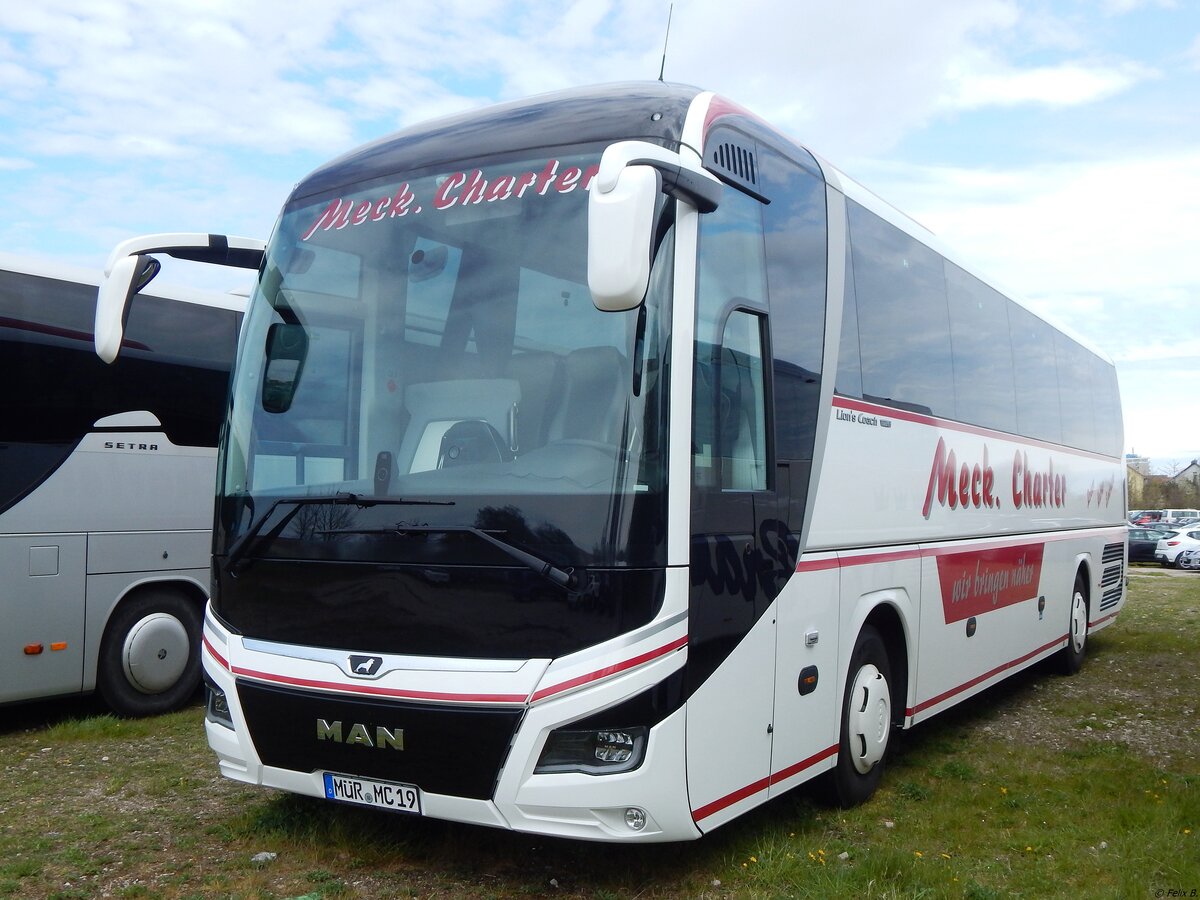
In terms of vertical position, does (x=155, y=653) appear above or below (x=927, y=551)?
below

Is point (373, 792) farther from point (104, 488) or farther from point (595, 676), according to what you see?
point (104, 488)

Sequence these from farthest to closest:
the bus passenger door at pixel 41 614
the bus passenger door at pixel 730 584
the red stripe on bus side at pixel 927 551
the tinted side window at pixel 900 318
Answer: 1. the bus passenger door at pixel 41 614
2. the tinted side window at pixel 900 318
3. the red stripe on bus side at pixel 927 551
4. the bus passenger door at pixel 730 584

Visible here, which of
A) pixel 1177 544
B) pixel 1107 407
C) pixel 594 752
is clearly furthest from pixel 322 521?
pixel 1177 544

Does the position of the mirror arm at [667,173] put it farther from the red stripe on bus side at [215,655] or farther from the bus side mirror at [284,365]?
the red stripe on bus side at [215,655]

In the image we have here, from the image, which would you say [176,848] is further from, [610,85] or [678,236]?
[610,85]

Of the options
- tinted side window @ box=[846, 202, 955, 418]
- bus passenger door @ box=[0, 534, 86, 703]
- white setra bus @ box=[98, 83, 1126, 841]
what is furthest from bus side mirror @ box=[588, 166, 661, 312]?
bus passenger door @ box=[0, 534, 86, 703]

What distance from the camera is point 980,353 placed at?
9141mm

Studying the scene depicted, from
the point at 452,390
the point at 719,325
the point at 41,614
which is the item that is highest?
the point at 719,325

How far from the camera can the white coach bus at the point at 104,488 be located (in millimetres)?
8133

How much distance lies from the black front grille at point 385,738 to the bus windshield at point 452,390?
2.01 feet

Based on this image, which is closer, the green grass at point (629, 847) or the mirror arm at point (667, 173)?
the mirror arm at point (667, 173)

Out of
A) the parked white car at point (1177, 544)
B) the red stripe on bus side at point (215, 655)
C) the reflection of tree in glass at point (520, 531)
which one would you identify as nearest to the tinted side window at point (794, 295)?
the reflection of tree in glass at point (520, 531)

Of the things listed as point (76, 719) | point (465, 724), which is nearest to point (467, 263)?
point (465, 724)

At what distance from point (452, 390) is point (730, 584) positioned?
1.48 m
